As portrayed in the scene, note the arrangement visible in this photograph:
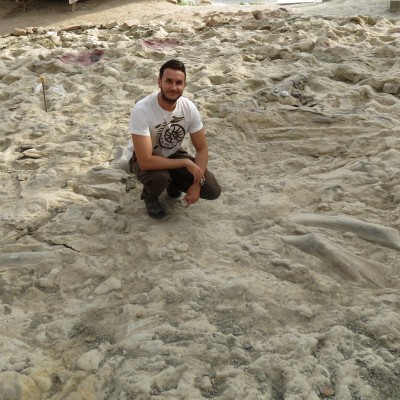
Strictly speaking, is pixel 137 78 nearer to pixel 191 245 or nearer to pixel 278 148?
pixel 278 148

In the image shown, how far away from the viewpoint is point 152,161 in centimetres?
266

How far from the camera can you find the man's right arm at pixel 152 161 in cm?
263

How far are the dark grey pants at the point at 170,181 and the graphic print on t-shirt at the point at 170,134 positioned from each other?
0.11 m

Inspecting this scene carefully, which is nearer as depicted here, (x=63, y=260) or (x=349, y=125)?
(x=63, y=260)

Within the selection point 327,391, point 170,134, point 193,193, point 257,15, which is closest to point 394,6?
point 257,15

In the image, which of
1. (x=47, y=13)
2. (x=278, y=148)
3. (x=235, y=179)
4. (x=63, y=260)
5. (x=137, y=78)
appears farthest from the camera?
(x=47, y=13)

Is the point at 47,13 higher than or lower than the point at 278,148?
higher

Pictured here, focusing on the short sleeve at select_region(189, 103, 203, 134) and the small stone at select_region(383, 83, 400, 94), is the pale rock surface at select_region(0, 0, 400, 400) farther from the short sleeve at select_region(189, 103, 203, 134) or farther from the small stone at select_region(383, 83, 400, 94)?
the short sleeve at select_region(189, 103, 203, 134)

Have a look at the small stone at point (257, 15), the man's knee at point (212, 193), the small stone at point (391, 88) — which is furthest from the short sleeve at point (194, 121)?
the small stone at point (257, 15)

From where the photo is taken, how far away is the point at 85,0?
9.66 m

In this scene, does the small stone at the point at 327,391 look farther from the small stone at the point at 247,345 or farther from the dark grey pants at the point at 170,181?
the dark grey pants at the point at 170,181

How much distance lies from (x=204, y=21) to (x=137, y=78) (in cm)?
265

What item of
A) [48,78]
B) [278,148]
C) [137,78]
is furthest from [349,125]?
[48,78]

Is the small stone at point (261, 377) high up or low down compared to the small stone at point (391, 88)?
down
